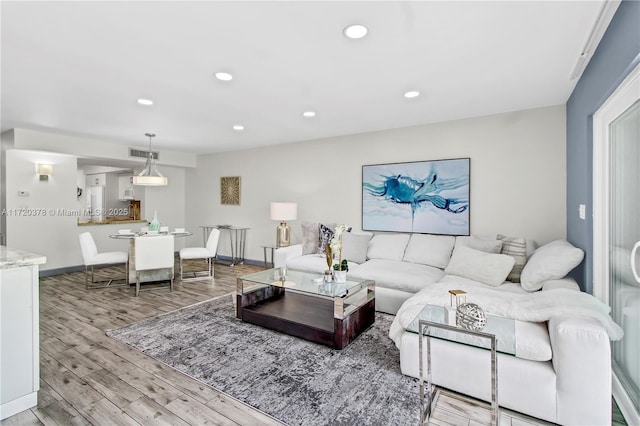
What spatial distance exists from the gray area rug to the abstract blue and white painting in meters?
1.69

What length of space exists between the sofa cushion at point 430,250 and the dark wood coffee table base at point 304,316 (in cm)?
114

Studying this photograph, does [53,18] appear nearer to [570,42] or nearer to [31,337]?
[31,337]

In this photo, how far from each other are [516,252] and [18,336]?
13.7 ft

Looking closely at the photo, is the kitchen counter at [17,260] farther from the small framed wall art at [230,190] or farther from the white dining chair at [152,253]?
the small framed wall art at [230,190]

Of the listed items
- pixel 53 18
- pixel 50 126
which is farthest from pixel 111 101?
pixel 50 126

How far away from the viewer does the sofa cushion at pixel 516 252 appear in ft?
10.3

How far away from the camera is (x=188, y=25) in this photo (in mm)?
1965

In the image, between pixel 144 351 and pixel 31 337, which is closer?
pixel 31 337

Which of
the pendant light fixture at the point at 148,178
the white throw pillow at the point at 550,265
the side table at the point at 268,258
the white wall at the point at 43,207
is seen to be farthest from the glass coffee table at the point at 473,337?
the white wall at the point at 43,207

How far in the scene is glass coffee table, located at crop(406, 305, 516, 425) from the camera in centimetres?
153

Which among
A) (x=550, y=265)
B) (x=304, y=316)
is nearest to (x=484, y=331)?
(x=550, y=265)

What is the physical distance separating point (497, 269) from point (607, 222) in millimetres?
935

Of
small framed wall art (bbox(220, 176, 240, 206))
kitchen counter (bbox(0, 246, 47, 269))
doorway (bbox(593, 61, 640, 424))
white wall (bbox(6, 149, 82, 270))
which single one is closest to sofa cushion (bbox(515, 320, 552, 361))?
doorway (bbox(593, 61, 640, 424))

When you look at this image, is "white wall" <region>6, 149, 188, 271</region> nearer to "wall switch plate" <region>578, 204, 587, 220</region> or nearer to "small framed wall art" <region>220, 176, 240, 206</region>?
"small framed wall art" <region>220, 176, 240, 206</region>
